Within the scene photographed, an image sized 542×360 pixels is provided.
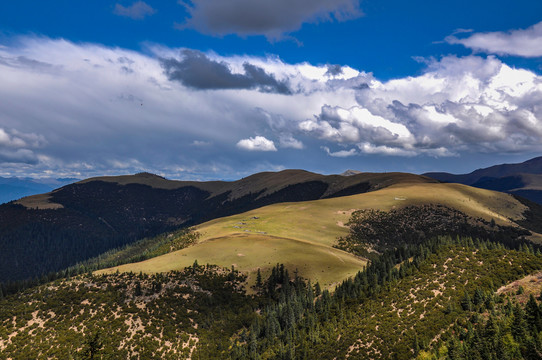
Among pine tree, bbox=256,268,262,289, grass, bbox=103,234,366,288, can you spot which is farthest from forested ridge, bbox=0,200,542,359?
grass, bbox=103,234,366,288

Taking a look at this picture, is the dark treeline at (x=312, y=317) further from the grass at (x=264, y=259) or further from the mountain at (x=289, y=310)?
the grass at (x=264, y=259)

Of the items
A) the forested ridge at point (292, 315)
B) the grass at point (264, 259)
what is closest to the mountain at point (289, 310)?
the forested ridge at point (292, 315)

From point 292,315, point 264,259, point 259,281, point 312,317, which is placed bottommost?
point 292,315

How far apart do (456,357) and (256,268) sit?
102m

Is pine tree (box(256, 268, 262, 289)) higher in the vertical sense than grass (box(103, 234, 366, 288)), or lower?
lower

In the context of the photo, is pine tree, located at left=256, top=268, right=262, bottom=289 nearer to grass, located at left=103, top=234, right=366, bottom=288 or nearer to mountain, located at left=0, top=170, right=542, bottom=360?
mountain, located at left=0, top=170, right=542, bottom=360

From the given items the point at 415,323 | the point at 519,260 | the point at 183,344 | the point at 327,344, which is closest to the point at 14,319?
the point at 183,344

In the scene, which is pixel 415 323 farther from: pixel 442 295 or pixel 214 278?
pixel 214 278

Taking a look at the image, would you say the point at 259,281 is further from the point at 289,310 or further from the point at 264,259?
the point at 289,310

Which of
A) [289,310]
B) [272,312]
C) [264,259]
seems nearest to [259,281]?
[264,259]

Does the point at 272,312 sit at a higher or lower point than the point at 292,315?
lower

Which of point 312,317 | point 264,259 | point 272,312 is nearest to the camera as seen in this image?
point 312,317

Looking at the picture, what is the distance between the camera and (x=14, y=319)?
98.4 m

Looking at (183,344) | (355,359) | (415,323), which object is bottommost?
(183,344)
